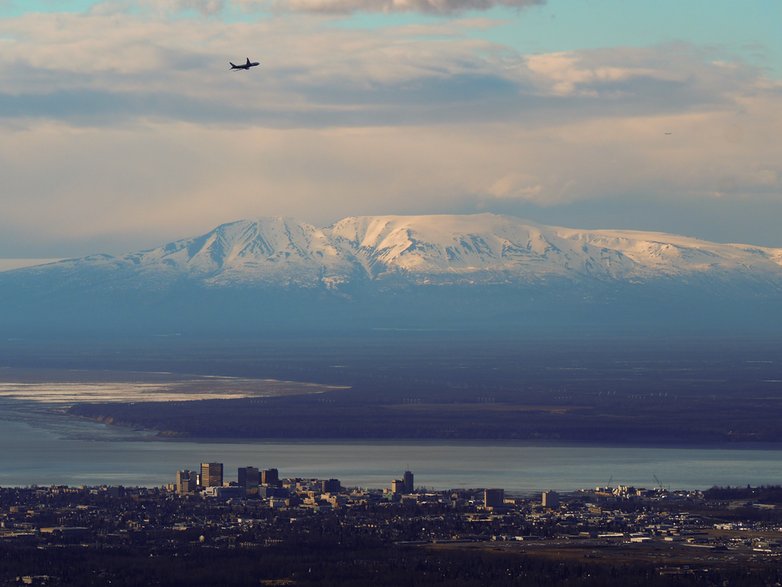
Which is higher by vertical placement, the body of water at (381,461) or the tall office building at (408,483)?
the body of water at (381,461)

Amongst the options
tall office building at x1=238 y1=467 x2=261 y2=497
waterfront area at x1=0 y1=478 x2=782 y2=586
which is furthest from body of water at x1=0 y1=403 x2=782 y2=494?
waterfront area at x1=0 y1=478 x2=782 y2=586

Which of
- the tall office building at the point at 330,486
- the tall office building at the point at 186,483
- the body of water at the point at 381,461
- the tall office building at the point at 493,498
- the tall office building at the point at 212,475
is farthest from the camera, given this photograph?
the body of water at the point at 381,461

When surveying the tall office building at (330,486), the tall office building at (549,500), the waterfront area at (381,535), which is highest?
the tall office building at (330,486)

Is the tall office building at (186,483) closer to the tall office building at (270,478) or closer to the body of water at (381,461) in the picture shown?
the tall office building at (270,478)

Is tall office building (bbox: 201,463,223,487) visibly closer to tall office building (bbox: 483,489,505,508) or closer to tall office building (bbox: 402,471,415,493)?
tall office building (bbox: 402,471,415,493)

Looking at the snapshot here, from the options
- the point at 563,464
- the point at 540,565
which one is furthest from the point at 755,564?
the point at 563,464

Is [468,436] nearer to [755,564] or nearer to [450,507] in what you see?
[450,507]

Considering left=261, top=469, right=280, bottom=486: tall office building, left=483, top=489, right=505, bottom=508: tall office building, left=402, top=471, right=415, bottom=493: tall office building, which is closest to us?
left=483, top=489, right=505, bottom=508: tall office building

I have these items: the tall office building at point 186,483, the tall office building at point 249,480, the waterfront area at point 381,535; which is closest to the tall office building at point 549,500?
the waterfront area at point 381,535
